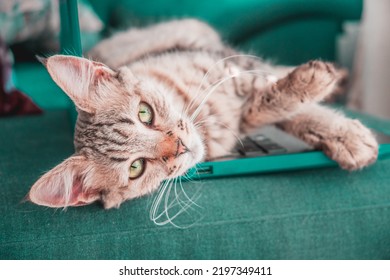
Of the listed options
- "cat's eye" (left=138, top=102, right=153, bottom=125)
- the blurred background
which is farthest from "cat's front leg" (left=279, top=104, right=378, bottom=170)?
the blurred background

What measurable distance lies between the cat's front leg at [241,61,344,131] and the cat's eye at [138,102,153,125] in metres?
0.30

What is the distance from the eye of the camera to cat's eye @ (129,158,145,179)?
926mm

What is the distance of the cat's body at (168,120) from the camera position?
0.90 meters

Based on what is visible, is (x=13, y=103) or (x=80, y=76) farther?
(x=13, y=103)

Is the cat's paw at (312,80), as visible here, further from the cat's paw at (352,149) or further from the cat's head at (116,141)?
the cat's head at (116,141)

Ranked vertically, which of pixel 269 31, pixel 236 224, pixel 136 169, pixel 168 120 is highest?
pixel 269 31

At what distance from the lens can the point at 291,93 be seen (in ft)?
3.36

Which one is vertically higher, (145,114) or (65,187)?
(145,114)

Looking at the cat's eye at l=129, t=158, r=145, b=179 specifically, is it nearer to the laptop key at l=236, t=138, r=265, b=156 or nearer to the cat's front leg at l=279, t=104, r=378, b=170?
the laptop key at l=236, t=138, r=265, b=156

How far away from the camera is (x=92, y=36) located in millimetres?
1848

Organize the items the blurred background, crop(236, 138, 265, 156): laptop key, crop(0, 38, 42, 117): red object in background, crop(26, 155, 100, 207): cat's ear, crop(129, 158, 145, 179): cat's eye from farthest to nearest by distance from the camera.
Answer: the blurred background
crop(0, 38, 42, 117): red object in background
crop(236, 138, 265, 156): laptop key
crop(129, 158, 145, 179): cat's eye
crop(26, 155, 100, 207): cat's ear

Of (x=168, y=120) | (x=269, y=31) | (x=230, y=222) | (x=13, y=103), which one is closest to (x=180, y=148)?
(x=168, y=120)

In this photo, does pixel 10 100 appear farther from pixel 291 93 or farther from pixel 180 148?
pixel 291 93

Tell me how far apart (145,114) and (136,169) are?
0.40ft
